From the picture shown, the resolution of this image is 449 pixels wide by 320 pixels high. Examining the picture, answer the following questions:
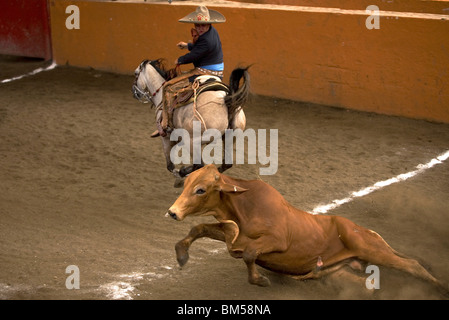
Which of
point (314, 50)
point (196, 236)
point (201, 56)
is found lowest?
point (196, 236)

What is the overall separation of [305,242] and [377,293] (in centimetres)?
65

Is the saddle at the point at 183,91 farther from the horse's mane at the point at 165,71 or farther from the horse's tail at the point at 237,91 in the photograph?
the horse's mane at the point at 165,71

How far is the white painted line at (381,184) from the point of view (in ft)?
24.2

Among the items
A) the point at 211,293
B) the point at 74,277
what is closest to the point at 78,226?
the point at 74,277

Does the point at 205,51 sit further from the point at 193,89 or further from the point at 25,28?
the point at 25,28

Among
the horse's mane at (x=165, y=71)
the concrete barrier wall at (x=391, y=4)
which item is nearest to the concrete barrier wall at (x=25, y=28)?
the concrete barrier wall at (x=391, y=4)

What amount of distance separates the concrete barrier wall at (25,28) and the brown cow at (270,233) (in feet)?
37.8

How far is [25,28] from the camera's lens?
51.2ft

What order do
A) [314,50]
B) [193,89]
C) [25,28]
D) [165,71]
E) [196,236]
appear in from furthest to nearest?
[25,28] → [314,50] → [165,71] → [193,89] → [196,236]

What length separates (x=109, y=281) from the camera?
548 cm

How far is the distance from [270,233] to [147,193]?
335 centimetres

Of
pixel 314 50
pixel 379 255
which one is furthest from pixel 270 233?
pixel 314 50

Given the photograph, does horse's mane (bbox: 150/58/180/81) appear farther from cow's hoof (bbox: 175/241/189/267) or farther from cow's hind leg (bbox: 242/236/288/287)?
cow's hind leg (bbox: 242/236/288/287)

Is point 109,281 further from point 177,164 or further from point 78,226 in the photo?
point 177,164
